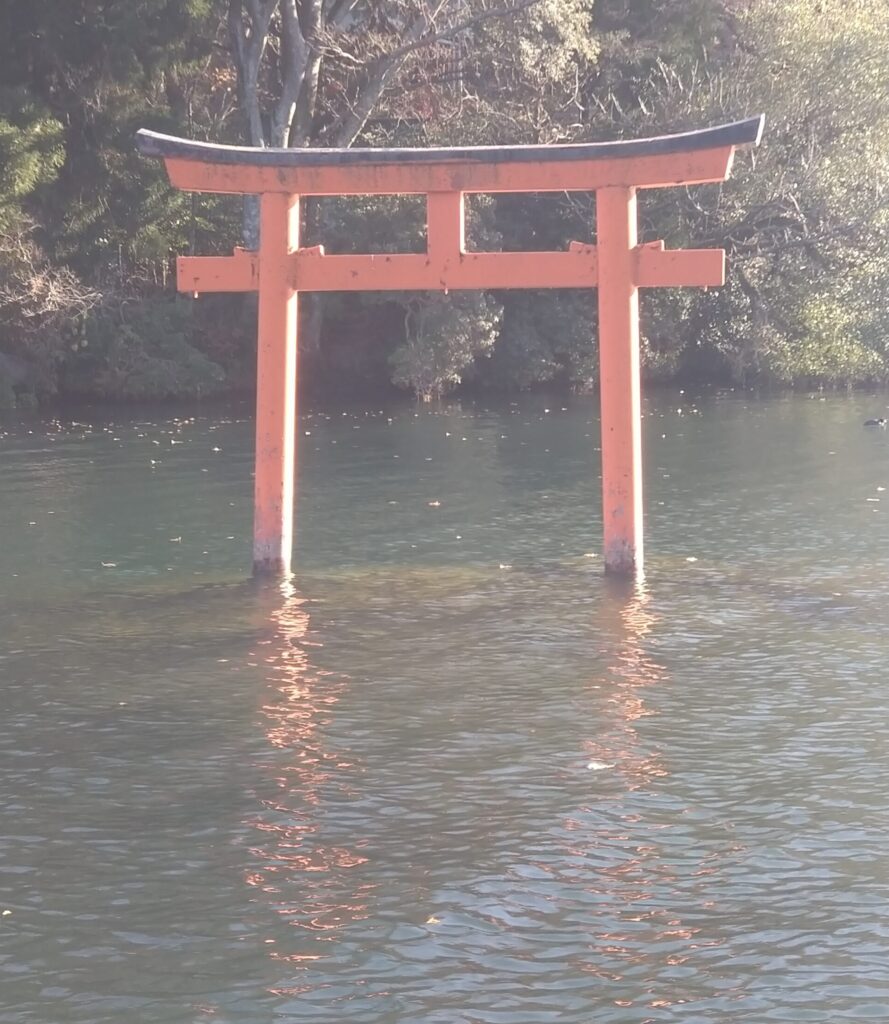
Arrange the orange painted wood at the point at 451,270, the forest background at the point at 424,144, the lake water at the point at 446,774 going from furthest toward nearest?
the forest background at the point at 424,144 → the orange painted wood at the point at 451,270 → the lake water at the point at 446,774

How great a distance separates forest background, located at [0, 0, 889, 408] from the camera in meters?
32.3

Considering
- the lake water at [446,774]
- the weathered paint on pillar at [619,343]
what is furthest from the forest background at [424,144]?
the weathered paint on pillar at [619,343]

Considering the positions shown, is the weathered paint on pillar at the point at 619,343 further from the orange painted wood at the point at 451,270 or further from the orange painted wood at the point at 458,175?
the orange painted wood at the point at 458,175

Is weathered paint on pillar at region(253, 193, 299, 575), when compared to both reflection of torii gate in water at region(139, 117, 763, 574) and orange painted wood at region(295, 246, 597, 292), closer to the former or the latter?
reflection of torii gate in water at region(139, 117, 763, 574)

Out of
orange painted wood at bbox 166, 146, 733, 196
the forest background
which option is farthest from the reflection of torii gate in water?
the forest background

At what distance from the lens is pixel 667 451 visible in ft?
75.8

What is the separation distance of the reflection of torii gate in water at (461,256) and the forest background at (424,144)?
62.9ft

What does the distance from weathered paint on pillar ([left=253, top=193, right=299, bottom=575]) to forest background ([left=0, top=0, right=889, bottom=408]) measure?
1918cm

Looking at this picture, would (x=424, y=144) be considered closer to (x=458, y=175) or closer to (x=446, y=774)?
(x=458, y=175)

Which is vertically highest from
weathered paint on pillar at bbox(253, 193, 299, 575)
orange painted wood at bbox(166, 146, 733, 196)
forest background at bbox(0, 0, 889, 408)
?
forest background at bbox(0, 0, 889, 408)

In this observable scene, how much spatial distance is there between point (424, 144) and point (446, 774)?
26194 mm

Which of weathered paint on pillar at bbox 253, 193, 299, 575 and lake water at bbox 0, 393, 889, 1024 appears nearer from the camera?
lake water at bbox 0, 393, 889, 1024

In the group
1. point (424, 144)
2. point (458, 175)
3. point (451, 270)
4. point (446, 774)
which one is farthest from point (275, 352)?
point (424, 144)

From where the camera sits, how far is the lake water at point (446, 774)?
5.53 meters
